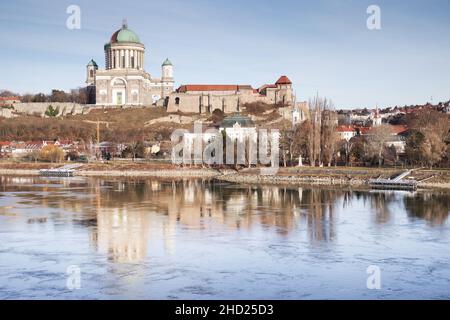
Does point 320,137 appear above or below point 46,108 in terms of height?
below

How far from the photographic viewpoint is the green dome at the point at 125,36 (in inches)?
2429

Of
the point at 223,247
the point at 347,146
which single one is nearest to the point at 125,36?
the point at 347,146

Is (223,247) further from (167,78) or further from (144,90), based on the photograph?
(167,78)

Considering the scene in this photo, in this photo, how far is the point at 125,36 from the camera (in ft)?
203

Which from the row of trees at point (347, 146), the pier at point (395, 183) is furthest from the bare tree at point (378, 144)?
the pier at point (395, 183)

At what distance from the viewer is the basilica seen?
59.2 metres

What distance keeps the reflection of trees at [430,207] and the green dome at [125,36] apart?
42904mm

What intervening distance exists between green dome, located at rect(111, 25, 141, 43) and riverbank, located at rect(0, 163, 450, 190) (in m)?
24.2

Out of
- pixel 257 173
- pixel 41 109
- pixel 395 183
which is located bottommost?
pixel 395 183

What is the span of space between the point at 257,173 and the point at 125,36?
109ft

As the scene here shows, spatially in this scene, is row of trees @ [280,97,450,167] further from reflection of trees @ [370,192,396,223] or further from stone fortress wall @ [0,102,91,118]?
stone fortress wall @ [0,102,91,118]

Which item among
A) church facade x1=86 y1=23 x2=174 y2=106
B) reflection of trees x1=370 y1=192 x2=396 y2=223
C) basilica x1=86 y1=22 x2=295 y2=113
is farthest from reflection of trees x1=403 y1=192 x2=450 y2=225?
church facade x1=86 y1=23 x2=174 y2=106

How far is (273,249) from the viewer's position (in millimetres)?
13367

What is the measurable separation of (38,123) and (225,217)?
39.6 metres
